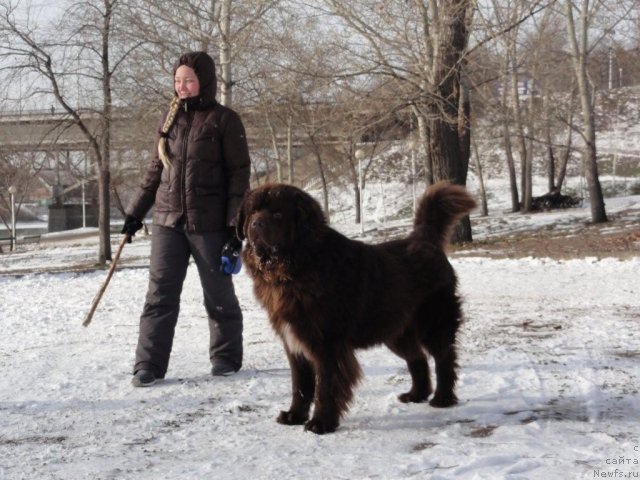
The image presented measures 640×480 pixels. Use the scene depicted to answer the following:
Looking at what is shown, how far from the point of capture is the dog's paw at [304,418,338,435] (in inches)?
148

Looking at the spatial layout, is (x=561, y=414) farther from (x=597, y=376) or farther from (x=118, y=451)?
(x=118, y=451)

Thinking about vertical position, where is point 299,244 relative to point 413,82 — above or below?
below

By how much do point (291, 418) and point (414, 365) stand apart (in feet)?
3.03

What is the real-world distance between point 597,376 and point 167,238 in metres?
3.13

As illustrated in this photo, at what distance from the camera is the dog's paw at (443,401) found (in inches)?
168

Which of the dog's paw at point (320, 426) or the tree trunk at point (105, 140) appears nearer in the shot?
the dog's paw at point (320, 426)

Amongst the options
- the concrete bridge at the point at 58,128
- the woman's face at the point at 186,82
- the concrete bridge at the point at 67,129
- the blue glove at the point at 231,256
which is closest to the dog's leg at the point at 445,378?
the blue glove at the point at 231,256

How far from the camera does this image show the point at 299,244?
12.4 ft

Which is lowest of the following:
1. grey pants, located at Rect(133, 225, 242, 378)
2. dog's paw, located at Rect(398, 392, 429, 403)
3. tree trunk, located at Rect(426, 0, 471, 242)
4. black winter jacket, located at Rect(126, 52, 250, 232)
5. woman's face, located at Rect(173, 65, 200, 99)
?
dog's paw, located at Rect(398, 392, 429, 403)

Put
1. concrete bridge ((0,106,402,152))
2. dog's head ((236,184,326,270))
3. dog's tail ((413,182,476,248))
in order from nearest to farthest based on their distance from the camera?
dog's head ((236,184,326,270)) → dog's tail ((413,182,476,248)) → concrete bridge ((0,106,402,152))

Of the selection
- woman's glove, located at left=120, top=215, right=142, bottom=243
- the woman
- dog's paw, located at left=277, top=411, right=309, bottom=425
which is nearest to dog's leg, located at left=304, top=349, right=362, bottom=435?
dog's paw, located at left=277, top=411, right=309, bottom=425

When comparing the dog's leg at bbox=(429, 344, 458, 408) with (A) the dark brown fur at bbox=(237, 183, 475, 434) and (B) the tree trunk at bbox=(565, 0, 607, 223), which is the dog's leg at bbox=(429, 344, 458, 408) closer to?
(A) the dark brown fur at bbox=(237, 183, 475, 434)

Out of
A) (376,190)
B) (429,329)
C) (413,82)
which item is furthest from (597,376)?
(376,190)

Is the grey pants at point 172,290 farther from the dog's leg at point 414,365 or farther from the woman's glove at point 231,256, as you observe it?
the dog's leg at point 414,365
